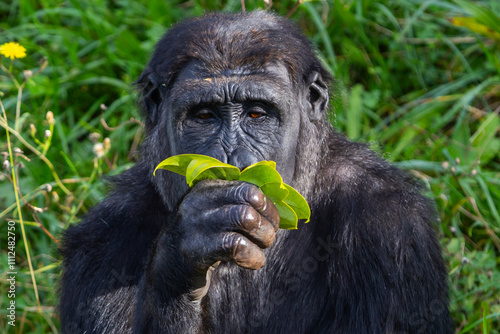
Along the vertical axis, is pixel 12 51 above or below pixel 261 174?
below

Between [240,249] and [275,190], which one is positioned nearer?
[240,249]

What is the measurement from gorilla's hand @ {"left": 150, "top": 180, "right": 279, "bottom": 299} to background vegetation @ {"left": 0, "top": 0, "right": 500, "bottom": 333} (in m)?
2.52

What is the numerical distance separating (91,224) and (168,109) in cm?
119

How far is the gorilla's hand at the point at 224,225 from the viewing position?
→ 3746 millimetres

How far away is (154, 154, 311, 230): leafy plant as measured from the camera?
3.82m

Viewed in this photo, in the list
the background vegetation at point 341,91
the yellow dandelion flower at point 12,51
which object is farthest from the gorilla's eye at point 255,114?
the yellow dandelion flower at point 12,51

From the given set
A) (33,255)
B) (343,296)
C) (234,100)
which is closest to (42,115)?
(33,255)

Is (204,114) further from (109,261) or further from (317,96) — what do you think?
(109,261)

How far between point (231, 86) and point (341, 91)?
238 cm

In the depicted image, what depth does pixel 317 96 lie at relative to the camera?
5027mm

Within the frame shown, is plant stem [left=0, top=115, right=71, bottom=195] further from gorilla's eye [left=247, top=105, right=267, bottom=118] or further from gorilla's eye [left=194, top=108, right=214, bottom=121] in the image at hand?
gorilla's eye [left=247, top=105, right=267, bottom=118]

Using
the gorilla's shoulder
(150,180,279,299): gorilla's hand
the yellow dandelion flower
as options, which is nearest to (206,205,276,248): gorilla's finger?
(150,180,279,299): gorilla's hand

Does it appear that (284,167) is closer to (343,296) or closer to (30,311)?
(343,296)

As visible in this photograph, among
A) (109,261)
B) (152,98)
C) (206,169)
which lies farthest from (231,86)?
(109,261)
